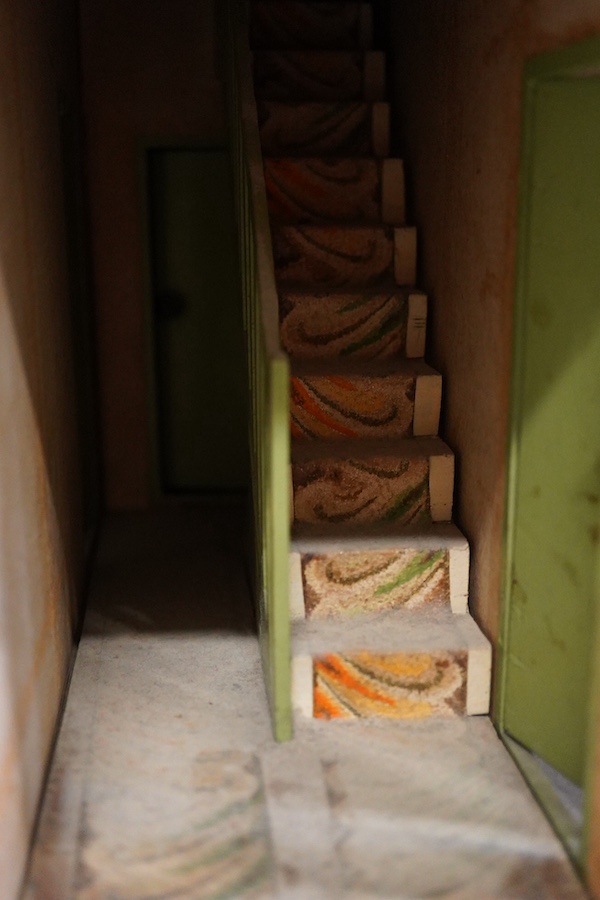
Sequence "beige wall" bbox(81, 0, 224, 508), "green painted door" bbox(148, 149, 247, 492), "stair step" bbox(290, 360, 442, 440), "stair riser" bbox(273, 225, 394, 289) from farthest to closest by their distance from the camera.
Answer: "green painted door" bbox(148, 149, 247, 492)
"beige wall" bbox(81, 0, 224, 508)
"stair riser" bbox(273, 225, 394, 289)
"stair step" bbox(290, 360, 442, 440)

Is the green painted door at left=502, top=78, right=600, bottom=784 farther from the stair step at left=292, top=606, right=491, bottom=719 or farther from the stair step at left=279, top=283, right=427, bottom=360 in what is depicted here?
the stair step at left=279, top=283, right=427, bottom=360

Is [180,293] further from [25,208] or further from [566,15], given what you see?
[566,15]

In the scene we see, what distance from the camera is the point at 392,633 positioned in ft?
9.37

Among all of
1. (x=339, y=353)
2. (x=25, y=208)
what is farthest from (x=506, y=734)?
(x=25, y=208)

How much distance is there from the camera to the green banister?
2.48 m

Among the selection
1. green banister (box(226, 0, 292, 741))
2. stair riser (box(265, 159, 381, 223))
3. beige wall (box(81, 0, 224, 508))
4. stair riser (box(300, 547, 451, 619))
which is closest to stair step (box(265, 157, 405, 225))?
stair riser (box(265, 159, 381, 223))

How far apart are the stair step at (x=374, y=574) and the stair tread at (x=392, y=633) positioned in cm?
3

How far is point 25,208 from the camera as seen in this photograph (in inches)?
104

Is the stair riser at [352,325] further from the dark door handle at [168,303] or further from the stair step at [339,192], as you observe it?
the dark door handle at [168,303]

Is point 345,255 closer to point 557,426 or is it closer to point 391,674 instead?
point 557,426

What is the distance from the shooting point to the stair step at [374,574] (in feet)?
9.56

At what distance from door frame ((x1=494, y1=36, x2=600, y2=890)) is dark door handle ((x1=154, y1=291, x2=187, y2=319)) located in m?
2.36

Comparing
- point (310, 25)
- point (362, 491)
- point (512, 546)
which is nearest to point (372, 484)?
point (362, 491)

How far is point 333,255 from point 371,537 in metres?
1.09
